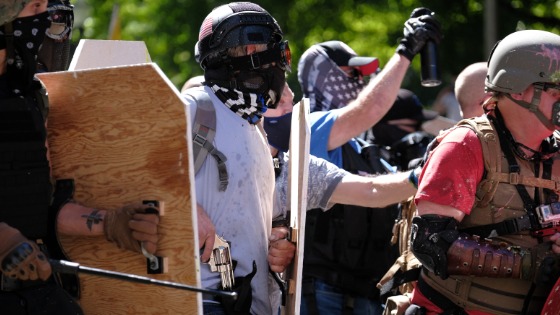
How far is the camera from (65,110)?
160 inches

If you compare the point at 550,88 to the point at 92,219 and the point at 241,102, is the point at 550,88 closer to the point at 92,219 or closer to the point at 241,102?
the point at 241,102

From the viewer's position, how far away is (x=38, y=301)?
149 inches

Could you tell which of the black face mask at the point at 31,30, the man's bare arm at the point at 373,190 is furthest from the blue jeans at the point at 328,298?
the black face mask at the point at 31,30

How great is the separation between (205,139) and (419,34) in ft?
6.54

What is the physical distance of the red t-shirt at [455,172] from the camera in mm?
4590

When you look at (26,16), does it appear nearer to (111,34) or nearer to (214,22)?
(214,22)

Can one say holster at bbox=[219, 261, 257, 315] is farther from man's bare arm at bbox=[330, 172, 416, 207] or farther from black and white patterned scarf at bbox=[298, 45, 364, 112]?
black and white patterned scarf at bbox=[298, 45, 364, 112]

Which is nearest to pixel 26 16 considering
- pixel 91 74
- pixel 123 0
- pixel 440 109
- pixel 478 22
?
pixel 91 74

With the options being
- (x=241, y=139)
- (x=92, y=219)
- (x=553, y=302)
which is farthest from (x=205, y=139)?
(x=553, y=302)

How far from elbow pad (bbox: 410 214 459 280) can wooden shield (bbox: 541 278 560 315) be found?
0.40m

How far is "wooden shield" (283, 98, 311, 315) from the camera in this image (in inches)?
174

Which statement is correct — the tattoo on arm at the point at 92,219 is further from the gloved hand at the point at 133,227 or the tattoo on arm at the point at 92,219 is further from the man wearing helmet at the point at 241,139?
the man wearing helmet at the point at 241,139

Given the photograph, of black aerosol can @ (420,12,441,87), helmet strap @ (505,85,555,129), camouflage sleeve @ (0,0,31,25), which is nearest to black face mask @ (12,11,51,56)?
camouflage sleeve @ (0,0,31,25)

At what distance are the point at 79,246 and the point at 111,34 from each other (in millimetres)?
5375
